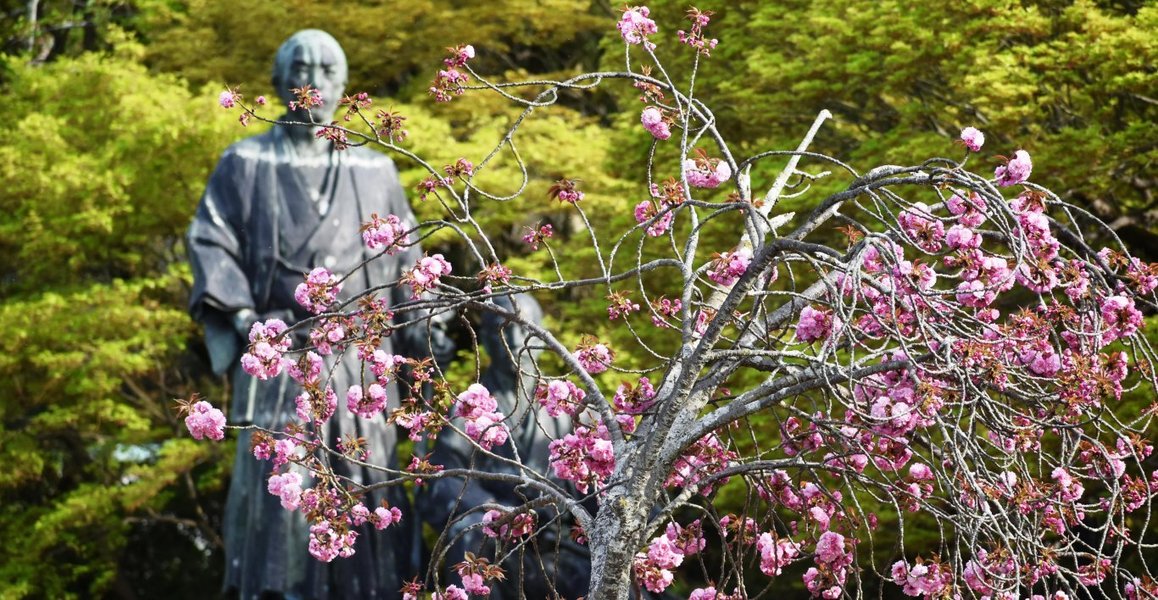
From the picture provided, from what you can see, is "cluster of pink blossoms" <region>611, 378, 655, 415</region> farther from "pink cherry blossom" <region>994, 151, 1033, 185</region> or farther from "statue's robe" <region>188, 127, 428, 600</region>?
"statue's robe" <region>188, 127, 428, 600</region>

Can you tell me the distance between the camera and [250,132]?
39.7 feet

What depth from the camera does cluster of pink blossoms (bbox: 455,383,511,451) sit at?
4.17 meters

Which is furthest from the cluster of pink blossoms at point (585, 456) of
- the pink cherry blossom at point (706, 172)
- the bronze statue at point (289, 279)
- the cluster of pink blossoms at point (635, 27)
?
the bronze statue at point (289, 279)

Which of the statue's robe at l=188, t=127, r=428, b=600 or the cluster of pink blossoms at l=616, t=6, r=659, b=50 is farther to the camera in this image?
the statue's robe at l=188, t=127, r=428, b=600

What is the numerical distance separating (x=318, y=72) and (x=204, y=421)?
327 cm

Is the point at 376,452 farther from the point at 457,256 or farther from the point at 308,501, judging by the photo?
the point at 457,256

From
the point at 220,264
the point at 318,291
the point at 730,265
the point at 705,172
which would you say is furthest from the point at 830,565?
the point at 220,264

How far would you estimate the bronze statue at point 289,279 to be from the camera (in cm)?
677

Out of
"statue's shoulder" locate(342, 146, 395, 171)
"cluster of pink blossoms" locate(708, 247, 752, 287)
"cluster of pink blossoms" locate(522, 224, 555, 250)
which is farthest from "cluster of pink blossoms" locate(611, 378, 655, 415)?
"statue's shoulder" locate(342, 146, 395, 171)

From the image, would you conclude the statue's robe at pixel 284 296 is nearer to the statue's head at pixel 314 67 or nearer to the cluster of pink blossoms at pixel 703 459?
the statue's head at pixel 314 67

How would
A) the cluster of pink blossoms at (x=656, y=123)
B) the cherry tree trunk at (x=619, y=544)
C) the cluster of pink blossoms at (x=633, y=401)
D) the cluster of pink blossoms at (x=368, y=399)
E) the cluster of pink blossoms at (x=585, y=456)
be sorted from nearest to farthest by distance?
the cherry tree trunk at (x=619, y=544), the cluster of pink blossoms at (x=633, y=401), the cluster of pink blossoms at (x=585, y=456), the cluster of pink blossoms at (x=368, y=399), the cluster of pink blossoms at (x=656, y=123)

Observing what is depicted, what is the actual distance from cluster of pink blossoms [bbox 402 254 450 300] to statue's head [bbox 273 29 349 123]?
2.96m

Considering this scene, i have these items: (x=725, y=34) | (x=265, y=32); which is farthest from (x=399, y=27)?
(x=725, y=34)

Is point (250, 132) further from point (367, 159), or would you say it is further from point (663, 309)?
point (663, 309)
